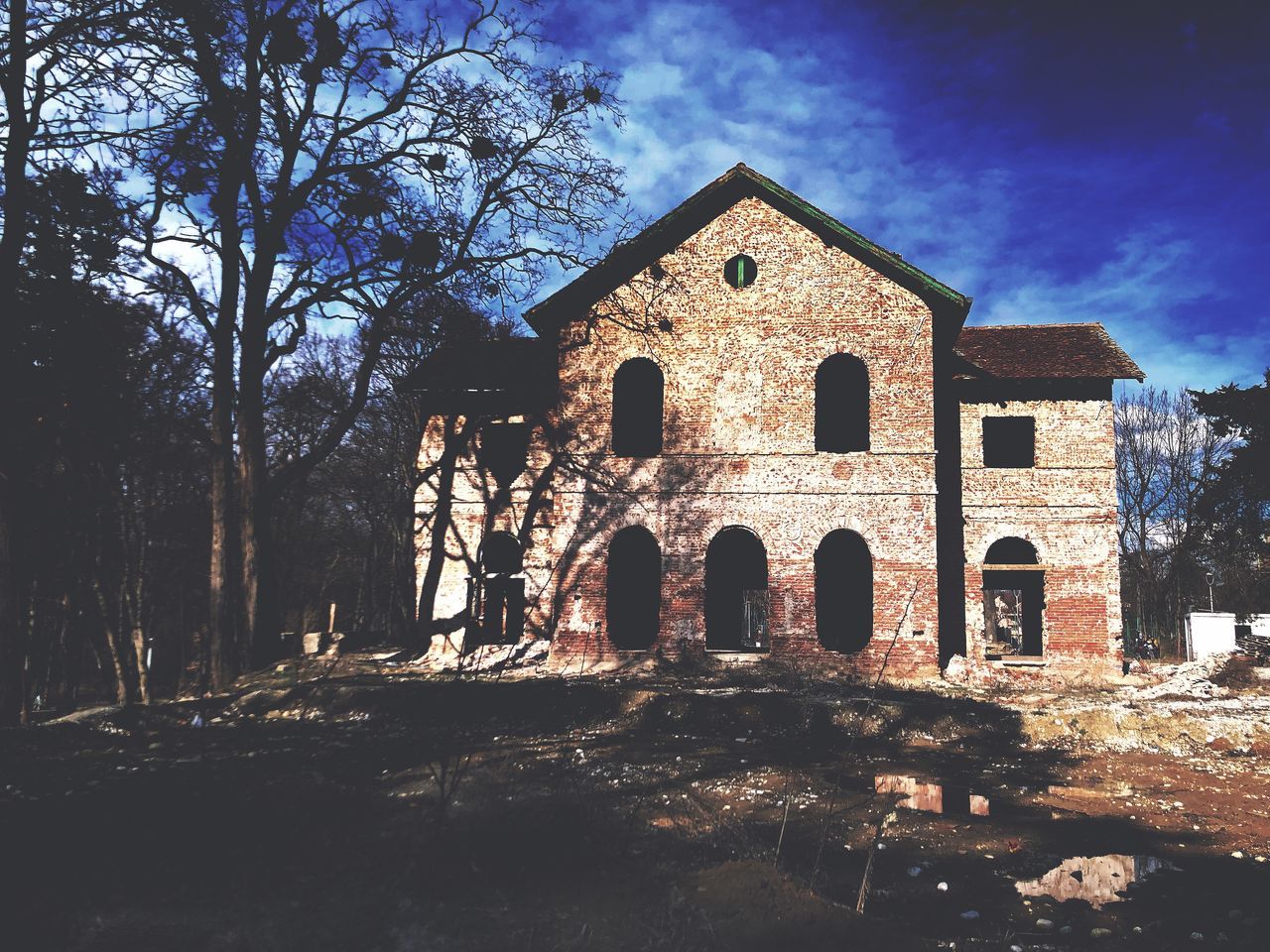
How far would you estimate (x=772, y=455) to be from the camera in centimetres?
1639

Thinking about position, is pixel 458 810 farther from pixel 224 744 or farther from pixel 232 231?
pixel 232 231

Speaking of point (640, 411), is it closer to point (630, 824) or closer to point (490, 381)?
point (490, 381)

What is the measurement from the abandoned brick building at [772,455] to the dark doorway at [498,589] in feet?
0.25

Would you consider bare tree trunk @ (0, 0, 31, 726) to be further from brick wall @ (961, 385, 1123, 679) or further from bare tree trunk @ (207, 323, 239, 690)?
brick wall @ (961, 385, 1123, 679)

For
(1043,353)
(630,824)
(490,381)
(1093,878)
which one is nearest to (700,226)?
(490,381)

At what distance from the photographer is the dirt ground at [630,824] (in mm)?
4438

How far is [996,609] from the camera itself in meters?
41.8

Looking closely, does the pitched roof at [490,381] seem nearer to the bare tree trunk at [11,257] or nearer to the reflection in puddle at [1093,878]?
the bare tree trunk at [11,257]

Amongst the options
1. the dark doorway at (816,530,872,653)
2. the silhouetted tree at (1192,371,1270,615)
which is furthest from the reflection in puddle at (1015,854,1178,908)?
the silhouetted tree at (1192,371,1270,615)

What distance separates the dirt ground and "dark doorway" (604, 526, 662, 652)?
26.2 feet

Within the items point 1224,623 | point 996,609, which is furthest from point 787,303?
point 996,609

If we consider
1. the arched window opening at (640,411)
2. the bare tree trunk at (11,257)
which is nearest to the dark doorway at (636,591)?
the arched window opening at (640,411)

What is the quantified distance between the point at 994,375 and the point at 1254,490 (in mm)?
12494

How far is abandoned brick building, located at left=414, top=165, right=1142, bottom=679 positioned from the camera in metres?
16.1
